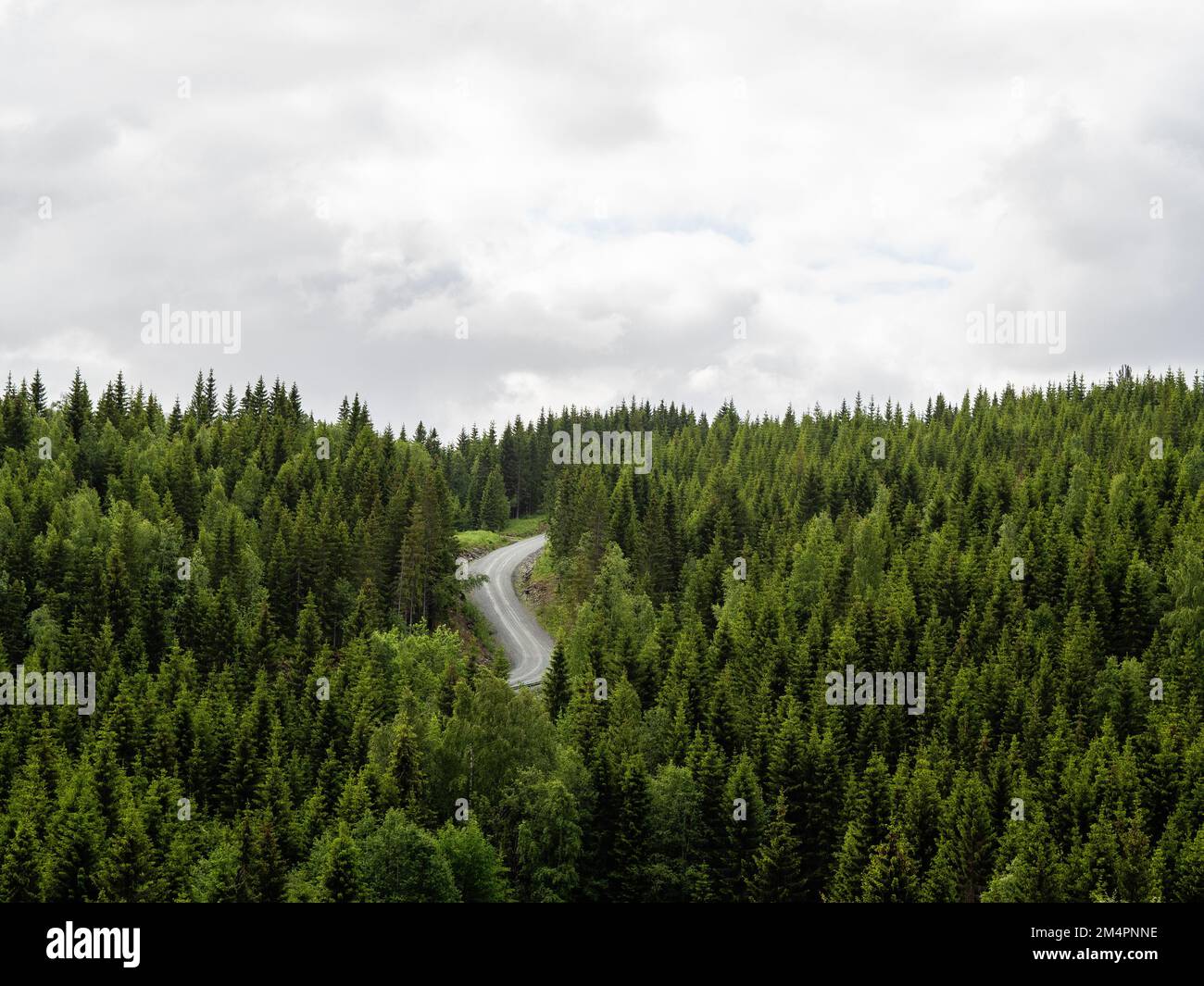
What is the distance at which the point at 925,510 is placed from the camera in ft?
477

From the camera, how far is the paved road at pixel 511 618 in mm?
121369

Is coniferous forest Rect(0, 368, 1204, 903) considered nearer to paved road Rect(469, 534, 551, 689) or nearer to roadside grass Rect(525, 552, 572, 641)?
roadside grass Rect(525, 552, 572, 641)

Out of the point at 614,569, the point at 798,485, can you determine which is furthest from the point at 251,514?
the point at 798,485

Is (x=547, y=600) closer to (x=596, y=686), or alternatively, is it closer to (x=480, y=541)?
(x=480, y=541)

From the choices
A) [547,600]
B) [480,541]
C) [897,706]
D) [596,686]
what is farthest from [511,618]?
[897,706]

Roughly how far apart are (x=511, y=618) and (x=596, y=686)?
165 ft

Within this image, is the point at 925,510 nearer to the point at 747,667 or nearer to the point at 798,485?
the point at 798,485

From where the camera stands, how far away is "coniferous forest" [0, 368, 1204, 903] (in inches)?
2665

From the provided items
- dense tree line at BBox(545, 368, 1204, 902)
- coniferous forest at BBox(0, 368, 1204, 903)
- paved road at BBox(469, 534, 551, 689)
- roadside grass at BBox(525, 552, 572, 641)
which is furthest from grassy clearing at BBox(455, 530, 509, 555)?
dense tree line at BBox(545, 368, 1204, 902)

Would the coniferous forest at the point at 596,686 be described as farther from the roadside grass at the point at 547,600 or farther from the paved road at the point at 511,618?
the paved road at the point at 511,618

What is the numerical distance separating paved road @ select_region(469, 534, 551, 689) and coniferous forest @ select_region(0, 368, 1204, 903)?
3.58 metres

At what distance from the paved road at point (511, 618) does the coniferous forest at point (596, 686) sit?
11.7 feet

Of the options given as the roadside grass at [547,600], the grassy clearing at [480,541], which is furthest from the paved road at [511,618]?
the grassy clearing at [480,541]

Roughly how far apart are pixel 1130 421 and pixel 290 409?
14826 cm
